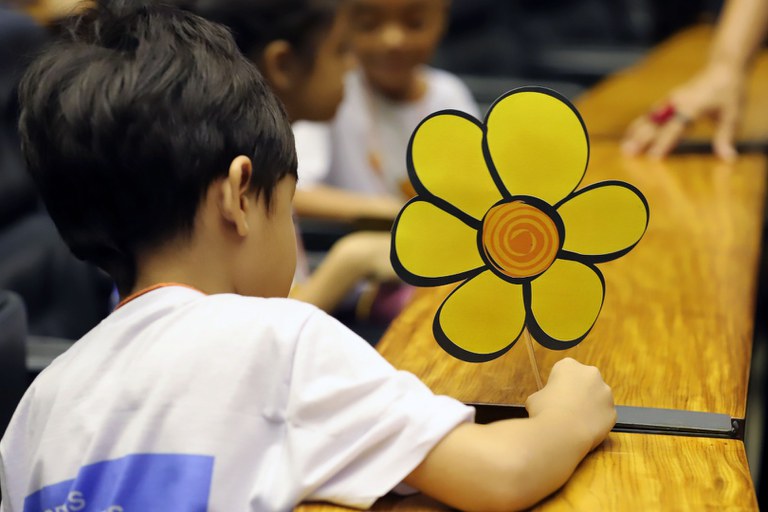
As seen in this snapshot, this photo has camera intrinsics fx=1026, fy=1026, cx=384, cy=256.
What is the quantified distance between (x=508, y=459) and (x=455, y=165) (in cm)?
25

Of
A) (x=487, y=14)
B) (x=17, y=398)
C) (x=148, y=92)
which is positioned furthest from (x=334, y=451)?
(x=487, y=14)

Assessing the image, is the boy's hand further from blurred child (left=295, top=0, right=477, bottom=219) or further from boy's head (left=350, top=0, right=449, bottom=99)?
boy's head (left=350, top=0, right=449, bottom=99)

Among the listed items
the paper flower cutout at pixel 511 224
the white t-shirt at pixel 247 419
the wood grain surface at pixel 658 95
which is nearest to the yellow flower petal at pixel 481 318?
the paper flower cutout at pixel 511 224

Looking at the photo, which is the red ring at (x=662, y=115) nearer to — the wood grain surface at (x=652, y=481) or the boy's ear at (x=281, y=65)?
the boy's ear at (x=281, y=65)

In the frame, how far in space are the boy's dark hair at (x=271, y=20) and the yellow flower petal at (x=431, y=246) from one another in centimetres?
89

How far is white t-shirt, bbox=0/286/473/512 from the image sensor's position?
78 centimetres

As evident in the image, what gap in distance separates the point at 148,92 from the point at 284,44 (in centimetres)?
94

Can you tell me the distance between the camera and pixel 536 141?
34.3 inches

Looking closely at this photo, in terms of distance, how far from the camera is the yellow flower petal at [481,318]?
0.90 m

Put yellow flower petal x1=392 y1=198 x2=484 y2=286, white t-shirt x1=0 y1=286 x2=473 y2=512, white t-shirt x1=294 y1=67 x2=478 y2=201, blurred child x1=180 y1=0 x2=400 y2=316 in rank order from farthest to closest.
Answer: white t-shirt x1=294 y1=67 x2=478 y2=201 → blurred child x1=180 y1=0 x2=400 y2=316 → yellow flower petal x1=392 y1=198 x2=484 y2=286 → white t-shirt x1=0 y1=286 x2=473 y2=512

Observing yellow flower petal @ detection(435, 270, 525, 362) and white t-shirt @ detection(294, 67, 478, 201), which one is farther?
white t-shirt @ detection(294, 67, 478, 201)

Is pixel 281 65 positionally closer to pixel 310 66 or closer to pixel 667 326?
pixel 310 66

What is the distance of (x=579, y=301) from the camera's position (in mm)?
912

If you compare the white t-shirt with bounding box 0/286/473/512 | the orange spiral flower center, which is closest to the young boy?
the white t-shirt with bounding box 0/286/473/512
